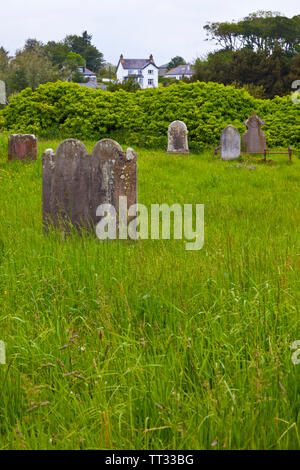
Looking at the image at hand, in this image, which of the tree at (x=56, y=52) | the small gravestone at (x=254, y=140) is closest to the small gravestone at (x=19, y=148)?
the small gravestone at (x=254, y=140)

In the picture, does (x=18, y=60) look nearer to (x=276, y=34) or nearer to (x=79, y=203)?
(x=276, y=34)

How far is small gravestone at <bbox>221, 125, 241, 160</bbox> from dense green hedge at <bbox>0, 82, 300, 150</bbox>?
2.77 meters

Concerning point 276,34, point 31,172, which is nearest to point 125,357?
point 31,172

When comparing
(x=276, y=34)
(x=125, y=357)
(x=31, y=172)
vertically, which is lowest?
(x=125, y=357)

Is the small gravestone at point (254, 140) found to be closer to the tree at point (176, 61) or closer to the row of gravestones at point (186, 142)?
the row of gravestones at point (186, 142)

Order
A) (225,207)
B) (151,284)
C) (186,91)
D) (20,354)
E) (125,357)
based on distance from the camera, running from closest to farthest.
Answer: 1. (125,357)
2. (20,354)
3. (151,284)
4. (225,207)
5. (186,91)

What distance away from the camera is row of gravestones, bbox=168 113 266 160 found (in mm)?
17000

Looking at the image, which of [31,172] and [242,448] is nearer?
[242,448]

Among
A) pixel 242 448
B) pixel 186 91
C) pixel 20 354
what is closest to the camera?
pixel 242 448

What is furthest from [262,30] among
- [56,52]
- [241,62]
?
[56,52]

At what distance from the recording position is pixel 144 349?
3.04 m

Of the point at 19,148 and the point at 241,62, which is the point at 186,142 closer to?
the point at 19,148

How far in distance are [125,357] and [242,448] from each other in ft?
3.06
